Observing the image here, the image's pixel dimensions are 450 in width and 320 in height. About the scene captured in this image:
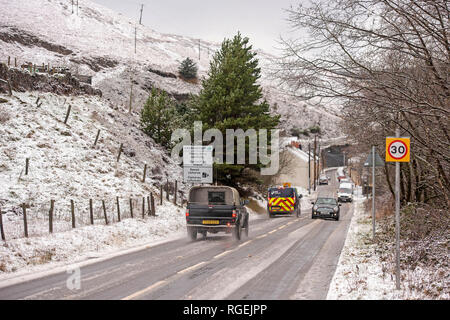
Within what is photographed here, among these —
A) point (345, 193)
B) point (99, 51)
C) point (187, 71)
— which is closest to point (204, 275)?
point (345, 193)

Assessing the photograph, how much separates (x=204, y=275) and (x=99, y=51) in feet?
271

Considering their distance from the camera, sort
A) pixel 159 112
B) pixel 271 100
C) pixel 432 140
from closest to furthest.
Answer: pixel 432 140
pixel 159 112
pixel 271 100

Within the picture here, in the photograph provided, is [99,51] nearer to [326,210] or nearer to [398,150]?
[326,210]

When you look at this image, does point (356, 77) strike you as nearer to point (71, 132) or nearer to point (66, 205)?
point (66, 205)

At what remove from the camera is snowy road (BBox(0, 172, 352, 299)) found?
7.93 meters

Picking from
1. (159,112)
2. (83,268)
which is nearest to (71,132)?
(159,112)

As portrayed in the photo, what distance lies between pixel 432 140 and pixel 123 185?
69.2 feet

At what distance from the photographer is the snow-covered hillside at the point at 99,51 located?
66562 mm

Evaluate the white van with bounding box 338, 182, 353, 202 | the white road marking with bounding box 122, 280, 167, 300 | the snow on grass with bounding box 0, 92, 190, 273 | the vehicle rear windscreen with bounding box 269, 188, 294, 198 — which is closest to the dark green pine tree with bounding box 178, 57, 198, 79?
the white van with bounding box 338, 182, 353, 202

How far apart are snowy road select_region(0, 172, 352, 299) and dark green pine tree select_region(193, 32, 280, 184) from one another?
20.6m

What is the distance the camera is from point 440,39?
7.73 meters

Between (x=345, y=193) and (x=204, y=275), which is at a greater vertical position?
(x=345, y=193)

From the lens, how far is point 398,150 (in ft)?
26.4

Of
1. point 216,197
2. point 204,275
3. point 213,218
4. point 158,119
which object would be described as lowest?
point 204,275
